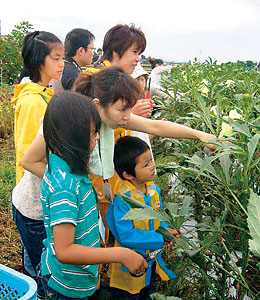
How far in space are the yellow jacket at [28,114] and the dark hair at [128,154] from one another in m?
Result: 0.37

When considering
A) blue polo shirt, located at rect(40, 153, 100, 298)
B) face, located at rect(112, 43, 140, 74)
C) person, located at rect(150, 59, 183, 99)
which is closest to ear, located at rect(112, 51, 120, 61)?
face, located at rect(112, 43, 140, 74)

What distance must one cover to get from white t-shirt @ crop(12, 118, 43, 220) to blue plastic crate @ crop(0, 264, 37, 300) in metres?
0.48

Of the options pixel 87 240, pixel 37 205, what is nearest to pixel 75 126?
pixel 87 240

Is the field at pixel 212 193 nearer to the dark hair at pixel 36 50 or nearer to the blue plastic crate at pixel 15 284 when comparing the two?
the blue plastic crate at pixel 15 284

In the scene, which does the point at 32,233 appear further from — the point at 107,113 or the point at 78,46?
the point at 78,46

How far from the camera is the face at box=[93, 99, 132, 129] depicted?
1585 millimetres

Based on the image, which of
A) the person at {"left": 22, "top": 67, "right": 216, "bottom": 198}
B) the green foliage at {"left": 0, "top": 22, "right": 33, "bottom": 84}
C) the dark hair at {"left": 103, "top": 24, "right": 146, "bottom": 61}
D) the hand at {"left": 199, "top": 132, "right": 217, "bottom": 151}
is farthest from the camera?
the green foliage at {"left": 0, "top": 22, "right": 33, "bottom": 84}

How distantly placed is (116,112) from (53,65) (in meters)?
0.53

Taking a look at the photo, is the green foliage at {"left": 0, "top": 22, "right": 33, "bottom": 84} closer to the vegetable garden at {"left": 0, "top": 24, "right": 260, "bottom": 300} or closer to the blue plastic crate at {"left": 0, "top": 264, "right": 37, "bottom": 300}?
the vegetable garden at {"left": 0, "top": 24, "right": 260, "bottom": 300}

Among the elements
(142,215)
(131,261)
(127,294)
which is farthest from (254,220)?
(127,294)

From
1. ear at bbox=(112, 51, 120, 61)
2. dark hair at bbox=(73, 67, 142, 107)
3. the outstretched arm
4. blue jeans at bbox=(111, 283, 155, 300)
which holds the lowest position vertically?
blue jeans at bbox=(111, 283, 155, 300)

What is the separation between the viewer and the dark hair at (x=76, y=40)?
113 inches

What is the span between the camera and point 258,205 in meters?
0.75

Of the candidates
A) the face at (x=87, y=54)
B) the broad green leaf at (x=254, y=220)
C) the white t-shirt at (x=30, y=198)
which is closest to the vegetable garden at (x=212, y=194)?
the broad green leaf at (x=254, y=220)
